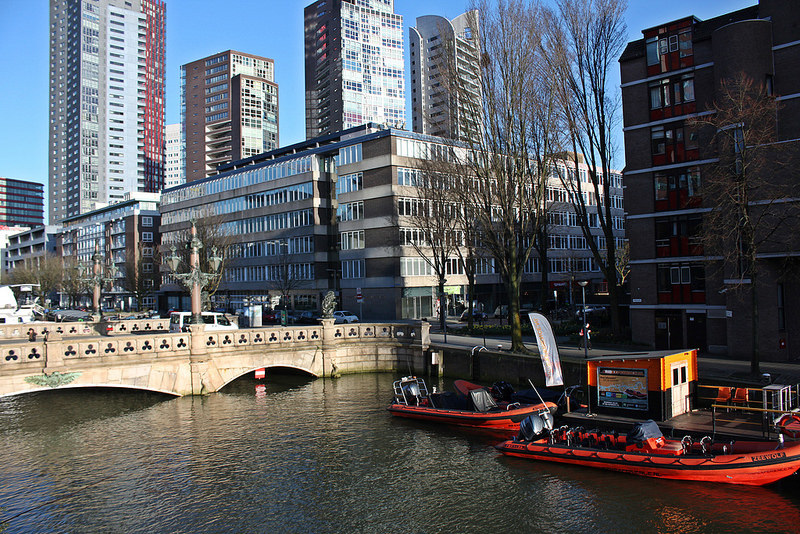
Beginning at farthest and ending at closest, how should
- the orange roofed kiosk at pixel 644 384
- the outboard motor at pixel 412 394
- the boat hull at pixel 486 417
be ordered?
the outboard motor at pixel 412 394
the boat hull at pixel 486 417
the orange roofed kiosk at pixel 644 384

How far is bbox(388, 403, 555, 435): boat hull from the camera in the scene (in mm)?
23625

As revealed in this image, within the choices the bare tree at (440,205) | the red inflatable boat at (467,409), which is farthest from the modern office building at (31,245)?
the red inflatable boat at (467,409)

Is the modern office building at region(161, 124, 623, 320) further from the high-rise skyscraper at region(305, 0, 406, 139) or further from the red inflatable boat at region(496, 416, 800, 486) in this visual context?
the high-rise skyscraper at region(305, 0, 406, 139)

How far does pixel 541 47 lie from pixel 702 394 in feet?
67.2

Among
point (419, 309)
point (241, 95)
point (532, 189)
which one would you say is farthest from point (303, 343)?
point (241, 95)

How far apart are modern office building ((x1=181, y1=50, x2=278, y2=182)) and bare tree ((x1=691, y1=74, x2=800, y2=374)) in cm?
15980

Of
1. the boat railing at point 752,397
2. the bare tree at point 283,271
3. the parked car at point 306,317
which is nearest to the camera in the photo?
the boat railing at point 752,397

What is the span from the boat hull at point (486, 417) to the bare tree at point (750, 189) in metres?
9.54

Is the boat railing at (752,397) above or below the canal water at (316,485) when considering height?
above

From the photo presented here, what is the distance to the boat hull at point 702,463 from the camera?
16.2 m

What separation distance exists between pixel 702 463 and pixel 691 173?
20070 millimetres

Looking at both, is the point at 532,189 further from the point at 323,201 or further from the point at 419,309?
the point at 323,201

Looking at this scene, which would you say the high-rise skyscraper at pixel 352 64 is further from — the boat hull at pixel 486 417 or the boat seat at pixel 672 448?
the boat seat at pixel 672 448

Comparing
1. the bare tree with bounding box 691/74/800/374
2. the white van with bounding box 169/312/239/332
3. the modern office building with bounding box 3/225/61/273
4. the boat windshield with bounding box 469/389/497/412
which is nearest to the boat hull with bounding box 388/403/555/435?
the boat windshield with bounding box 469/389/497/412
